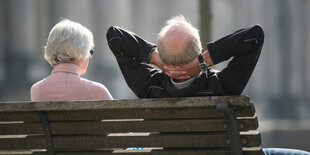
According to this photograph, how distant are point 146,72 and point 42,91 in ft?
1.96

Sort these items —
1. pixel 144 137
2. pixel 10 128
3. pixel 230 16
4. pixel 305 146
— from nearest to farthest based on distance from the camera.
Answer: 1. pixel 144 137
2. pixel 10 128
3. pixel 305 146
4. pixel 230 16

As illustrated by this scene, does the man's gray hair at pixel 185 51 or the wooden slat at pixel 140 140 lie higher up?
the man's gray hair at pixel 185 51

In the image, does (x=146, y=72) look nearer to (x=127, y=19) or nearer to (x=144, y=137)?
(x=144, y=137)

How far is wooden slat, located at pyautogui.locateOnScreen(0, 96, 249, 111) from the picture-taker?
8.48 ft

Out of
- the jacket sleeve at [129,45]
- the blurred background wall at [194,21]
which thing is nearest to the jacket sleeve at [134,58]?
the jacket sleeve at [129,45]

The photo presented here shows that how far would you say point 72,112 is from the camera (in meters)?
2.89

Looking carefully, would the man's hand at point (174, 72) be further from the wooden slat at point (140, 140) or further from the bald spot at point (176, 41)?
the wooden slat at point (140, 140)

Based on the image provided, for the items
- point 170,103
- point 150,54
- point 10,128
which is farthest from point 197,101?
point 10,128

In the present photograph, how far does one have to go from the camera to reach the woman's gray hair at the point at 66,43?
342cm

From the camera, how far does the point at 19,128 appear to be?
→ 3029 mm

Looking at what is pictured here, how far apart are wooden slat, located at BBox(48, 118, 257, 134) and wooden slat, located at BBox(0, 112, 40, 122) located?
0.09 meters

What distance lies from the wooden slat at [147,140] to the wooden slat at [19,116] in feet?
0.44

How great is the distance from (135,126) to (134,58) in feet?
1.60

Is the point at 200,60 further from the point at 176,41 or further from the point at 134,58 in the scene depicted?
the point at 134,58
